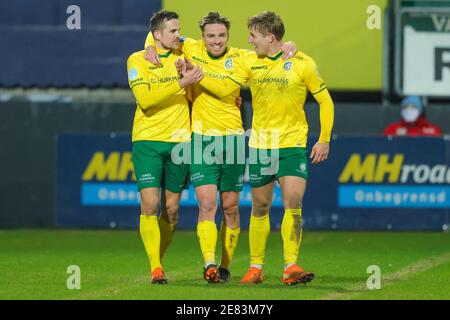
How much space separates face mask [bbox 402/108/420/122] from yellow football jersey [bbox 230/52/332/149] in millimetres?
7767

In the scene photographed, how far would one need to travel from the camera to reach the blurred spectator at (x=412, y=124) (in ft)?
59.9

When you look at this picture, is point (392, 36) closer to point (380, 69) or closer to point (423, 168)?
point (380, 69)

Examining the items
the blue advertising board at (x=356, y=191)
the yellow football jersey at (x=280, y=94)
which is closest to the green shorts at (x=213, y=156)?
the yellow football jersey at (x=280, y=94)

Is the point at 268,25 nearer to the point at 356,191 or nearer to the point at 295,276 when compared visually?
the point at 295,276

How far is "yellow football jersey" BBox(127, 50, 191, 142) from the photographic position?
35.8ft

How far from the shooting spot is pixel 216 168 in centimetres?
1105

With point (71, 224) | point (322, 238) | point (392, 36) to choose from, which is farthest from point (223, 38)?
point (392, 36)

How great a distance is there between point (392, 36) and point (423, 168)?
295 cm

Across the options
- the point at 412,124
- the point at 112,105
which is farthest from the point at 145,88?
the point at 412,124

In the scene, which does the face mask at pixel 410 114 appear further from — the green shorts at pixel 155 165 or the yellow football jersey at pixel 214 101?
Answer: the green shorts at pixel 155 165

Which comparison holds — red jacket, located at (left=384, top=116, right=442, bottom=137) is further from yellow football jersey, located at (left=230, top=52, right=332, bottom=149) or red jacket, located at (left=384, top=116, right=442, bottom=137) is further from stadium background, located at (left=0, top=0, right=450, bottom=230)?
yellow football jersey, located at (left=230, top=52, right=332, bottom=149)

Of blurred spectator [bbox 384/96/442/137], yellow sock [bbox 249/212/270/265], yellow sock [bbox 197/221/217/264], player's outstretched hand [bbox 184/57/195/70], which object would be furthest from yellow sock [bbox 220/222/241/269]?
blurred spectator [bbox 384/96/442/137]

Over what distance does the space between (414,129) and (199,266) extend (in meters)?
6.31

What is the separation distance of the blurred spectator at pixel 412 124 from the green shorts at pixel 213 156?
7261 mm
